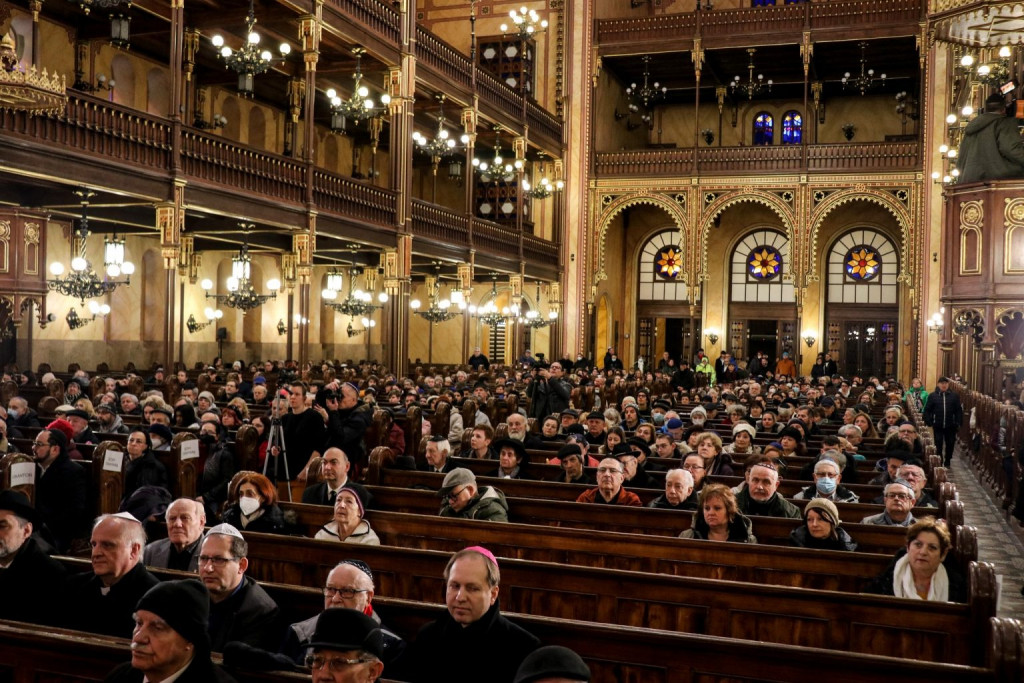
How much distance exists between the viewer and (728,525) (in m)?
5.68

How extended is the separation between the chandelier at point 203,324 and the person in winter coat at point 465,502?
62.9ft

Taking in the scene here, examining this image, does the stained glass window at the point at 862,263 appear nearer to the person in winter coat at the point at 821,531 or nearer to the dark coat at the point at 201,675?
the person in winter coat at the point at 821,531

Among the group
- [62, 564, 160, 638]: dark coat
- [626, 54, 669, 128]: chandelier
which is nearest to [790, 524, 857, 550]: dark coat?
[62, 564, 160, 638]: dark coat

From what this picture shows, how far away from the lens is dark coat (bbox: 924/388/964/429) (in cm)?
1468

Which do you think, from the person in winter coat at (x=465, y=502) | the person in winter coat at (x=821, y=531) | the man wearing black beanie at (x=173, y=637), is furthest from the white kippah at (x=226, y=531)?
the person in winter coat at (x=821, y=531)

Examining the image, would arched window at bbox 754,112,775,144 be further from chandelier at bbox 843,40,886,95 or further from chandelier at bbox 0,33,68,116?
chandelier at bbox 0,33,68,116

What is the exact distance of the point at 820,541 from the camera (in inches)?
222

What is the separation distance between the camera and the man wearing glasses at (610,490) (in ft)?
22.9

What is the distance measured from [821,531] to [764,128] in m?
29.5

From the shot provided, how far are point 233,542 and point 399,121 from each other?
17.7m

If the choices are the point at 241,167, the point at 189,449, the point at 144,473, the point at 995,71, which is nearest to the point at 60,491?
the point at 144,473

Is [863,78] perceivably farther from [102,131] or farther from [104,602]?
[104,602]

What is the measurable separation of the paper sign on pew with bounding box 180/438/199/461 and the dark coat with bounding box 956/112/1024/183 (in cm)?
1459

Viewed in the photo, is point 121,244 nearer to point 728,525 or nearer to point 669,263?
point 728,525
